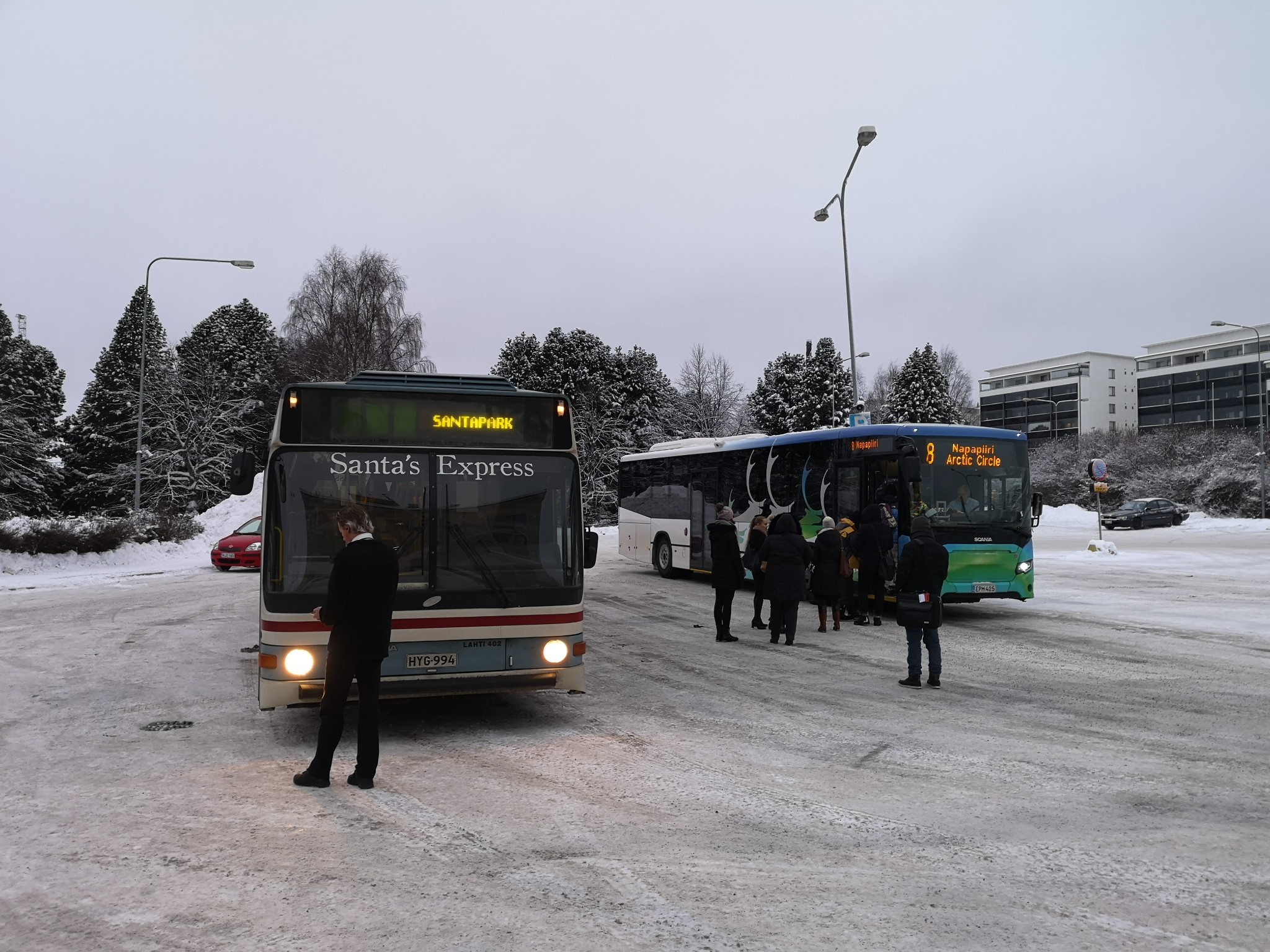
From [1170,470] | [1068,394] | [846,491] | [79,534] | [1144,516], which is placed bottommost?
[79,534]

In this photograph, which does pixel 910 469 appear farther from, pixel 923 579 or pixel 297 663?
pixel 297 663

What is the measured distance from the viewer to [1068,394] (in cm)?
11875

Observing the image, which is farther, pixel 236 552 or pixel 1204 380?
pixel 1204 380

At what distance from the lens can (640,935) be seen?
4012 mm

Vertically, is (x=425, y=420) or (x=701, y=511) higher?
(x=425, y=420)

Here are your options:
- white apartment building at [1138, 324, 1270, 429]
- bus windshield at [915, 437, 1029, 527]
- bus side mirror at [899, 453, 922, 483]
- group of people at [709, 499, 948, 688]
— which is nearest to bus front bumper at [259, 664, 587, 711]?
group of people at [709, 499, 948, 688]

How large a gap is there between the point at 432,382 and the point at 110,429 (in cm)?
5629

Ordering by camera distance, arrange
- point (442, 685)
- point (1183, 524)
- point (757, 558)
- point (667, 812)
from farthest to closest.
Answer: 1. point (1183, 524)
2. point (757, 558)
3. point (442, 685)
4. point (667, 812)

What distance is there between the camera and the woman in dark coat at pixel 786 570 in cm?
1268

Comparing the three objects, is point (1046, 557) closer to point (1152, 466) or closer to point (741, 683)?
point (741, 683)

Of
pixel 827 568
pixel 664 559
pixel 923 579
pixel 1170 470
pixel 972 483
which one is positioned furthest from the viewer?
pixel 1170 470

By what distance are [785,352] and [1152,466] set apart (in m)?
23.5

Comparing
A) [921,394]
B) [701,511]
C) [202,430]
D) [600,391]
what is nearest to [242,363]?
[202,430]

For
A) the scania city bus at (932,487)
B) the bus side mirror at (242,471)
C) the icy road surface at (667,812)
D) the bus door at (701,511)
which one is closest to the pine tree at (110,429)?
the bus door at (701,511)
